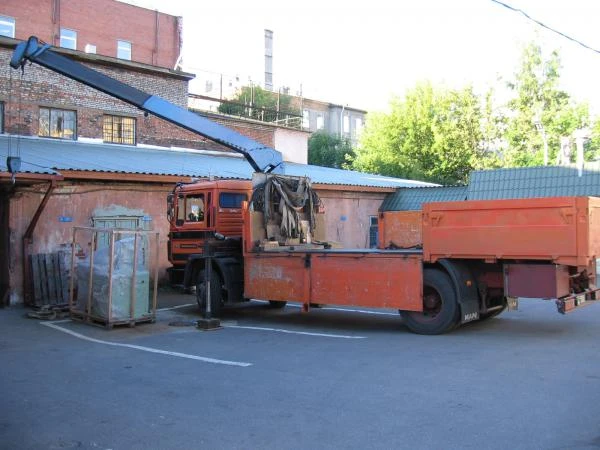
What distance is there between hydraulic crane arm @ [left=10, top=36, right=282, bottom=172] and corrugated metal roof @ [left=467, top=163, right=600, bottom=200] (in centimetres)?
1620

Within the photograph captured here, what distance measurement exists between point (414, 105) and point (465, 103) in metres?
3.72

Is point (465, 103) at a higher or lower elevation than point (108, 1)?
lower

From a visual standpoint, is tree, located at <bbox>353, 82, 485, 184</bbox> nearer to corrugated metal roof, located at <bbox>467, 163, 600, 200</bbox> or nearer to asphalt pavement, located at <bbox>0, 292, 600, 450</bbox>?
corrugated metal roof, located at <bbox>467, 163, 600, 200</bbox>

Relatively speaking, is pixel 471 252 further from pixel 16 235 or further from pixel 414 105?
pixel 414 105

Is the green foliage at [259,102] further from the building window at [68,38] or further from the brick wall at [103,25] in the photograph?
the building window at [68,38]

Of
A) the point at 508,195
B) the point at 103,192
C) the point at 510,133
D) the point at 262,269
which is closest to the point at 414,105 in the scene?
the point at 510,133

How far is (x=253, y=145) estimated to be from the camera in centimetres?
1368

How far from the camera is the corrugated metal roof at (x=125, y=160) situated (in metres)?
15.7

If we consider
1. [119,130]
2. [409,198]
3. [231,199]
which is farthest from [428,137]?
[231,199]

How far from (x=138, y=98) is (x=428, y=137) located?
30.5 meters

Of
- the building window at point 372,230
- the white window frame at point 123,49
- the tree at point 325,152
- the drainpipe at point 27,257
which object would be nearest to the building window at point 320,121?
the tree at point 325,152

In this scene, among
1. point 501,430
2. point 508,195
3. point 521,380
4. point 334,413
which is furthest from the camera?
point 508,195

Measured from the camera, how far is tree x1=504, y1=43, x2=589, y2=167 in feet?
119

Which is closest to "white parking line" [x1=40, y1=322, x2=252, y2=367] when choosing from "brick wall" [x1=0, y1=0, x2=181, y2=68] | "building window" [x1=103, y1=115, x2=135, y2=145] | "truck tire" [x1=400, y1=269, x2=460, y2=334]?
"truck tire" [x1=400, y1=269, x2=460, y2=334]
